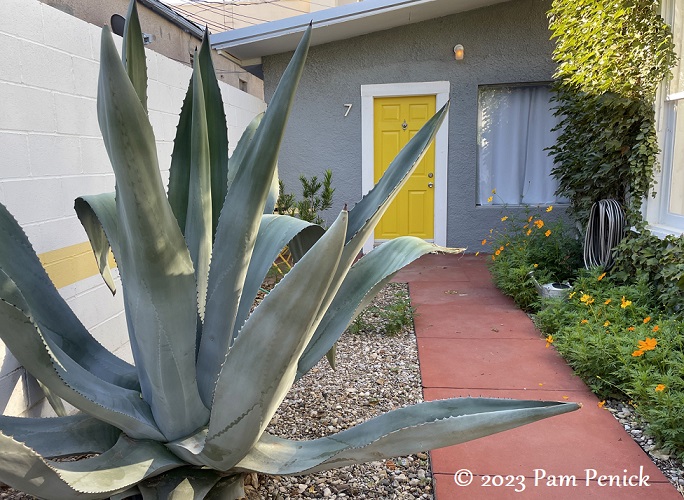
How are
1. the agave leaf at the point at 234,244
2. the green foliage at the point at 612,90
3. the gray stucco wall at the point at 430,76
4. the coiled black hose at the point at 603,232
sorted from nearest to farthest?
the agave leaf at the point at 234,244 < the green foliage at the point at 612,90 < the coiled black hose at the point at 603,232 < the gray stucco wall at the point at 430,76

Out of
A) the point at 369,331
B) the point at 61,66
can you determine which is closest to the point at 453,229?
the point at 369,331

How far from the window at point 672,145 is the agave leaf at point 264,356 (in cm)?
358

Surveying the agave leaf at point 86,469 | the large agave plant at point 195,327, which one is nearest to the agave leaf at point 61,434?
the large agave plant at point 195,327

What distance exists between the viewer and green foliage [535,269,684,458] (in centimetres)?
222

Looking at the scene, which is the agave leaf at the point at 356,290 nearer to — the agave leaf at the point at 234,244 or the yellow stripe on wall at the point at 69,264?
the agave leaf at the point at 234,244

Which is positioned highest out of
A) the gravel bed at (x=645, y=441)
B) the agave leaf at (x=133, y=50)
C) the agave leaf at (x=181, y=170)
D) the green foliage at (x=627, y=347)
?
the agave leaf at (x=133, y=50)

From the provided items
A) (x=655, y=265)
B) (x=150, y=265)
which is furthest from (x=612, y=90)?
(x=150, y=265)

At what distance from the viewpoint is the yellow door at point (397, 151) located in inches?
267

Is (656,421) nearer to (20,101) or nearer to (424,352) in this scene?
(424,352)

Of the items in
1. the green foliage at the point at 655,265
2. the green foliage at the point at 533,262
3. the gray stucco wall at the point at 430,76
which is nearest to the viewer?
the green foliage at the point at 655,265

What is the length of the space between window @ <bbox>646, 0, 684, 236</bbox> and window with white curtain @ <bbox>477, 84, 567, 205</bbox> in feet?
9.20

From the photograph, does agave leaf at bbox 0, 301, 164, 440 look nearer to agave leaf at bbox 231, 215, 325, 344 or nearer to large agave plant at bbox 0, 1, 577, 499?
large agave plant at bbox 0, 1, 577, 499

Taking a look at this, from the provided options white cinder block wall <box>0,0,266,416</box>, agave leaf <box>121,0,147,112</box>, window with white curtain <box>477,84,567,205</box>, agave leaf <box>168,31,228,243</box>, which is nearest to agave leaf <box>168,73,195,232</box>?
agave leaf <box>168,31,228,243</box>

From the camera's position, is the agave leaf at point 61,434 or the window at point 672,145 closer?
the agave leaf at point 61,434
